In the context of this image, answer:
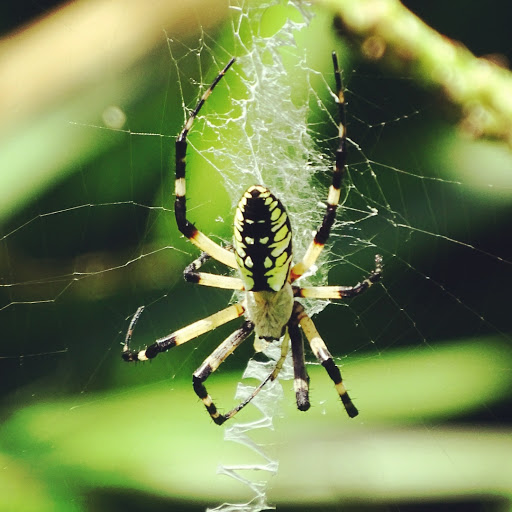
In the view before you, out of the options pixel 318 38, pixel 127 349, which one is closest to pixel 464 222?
pixel 318 38

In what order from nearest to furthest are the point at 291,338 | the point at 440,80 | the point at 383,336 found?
1. the point at 440,80
2. the point at 383,336
3. the point at 291,338

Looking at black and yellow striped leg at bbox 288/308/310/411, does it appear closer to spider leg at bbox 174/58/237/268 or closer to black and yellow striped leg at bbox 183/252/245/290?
black and yellow striped leg at bbox 183/252/245/290

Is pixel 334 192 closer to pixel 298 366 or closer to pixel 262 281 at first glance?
pixel 262 281

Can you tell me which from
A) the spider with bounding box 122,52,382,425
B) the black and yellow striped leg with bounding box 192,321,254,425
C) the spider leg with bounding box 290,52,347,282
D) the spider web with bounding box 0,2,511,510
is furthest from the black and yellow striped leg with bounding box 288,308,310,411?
the spider leg with bounding box 290,52,347,282

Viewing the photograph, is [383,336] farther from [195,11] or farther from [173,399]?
[195,11]

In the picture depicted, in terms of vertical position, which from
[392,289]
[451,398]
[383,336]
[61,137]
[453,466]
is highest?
[61,137]

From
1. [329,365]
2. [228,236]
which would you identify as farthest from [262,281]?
[329,365]

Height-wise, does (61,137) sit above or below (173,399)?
above

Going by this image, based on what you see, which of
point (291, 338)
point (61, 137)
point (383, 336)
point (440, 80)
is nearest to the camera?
point (440, 80)
